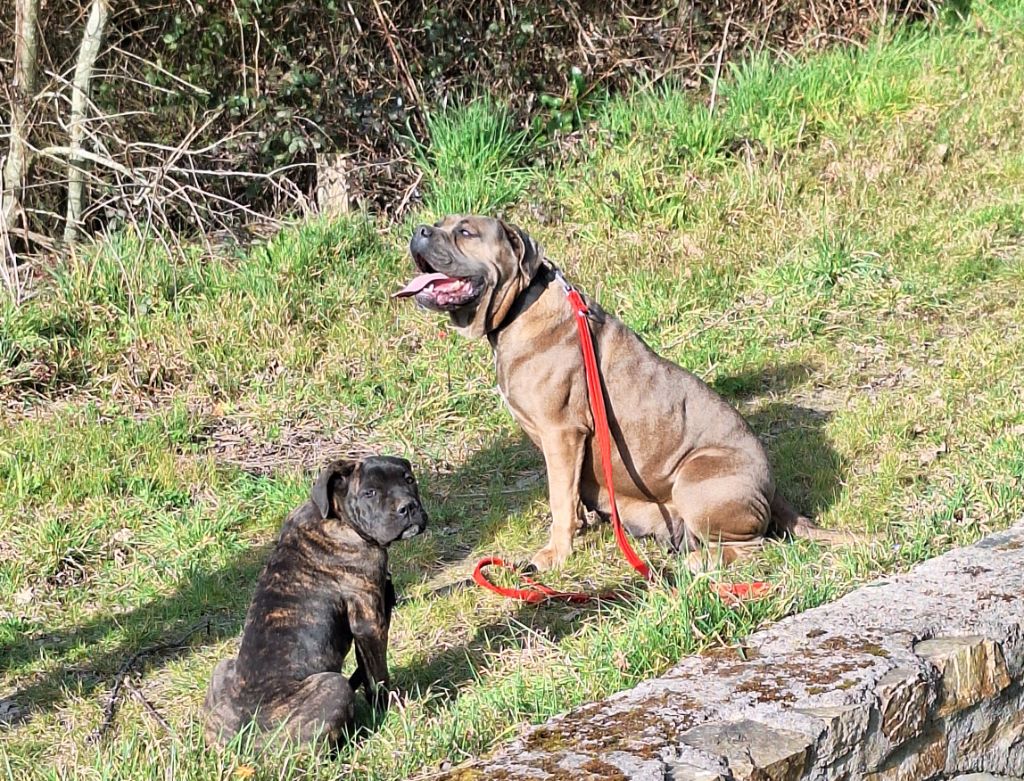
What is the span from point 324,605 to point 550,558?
1.81 metres

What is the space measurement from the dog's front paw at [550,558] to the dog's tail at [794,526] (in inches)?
38.3

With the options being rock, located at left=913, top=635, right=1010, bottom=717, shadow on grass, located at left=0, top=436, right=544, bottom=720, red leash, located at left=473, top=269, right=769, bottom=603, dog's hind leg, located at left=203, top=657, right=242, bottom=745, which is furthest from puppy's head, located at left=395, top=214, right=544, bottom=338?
rock, located at left=913, top=635, right=1010, bottom=717

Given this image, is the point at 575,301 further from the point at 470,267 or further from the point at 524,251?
the point at 470,267

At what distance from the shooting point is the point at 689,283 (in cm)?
910

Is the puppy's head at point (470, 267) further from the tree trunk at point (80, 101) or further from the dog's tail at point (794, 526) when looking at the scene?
the tree trunk at point (80, 101)

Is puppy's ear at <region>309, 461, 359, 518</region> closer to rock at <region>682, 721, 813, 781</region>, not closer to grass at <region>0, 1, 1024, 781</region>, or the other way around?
grass at <region>0, 1, 1024, 781</region>

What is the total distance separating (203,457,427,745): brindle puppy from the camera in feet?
14.4

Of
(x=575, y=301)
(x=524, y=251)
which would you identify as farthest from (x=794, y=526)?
(x=524, y=251)

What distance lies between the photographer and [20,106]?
8.95m

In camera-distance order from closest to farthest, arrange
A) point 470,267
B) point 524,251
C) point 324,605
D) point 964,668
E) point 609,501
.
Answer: point 964,668, point 324,605, point 470,267, point 524,251, point 609,501

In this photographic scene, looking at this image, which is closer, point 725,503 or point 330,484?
point 330,484

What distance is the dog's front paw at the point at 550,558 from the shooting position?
623cm

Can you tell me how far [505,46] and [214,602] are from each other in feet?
20.5

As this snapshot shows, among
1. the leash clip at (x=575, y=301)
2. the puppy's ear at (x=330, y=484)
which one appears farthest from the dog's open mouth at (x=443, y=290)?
the puppy's ear at (x=330, y=484)
